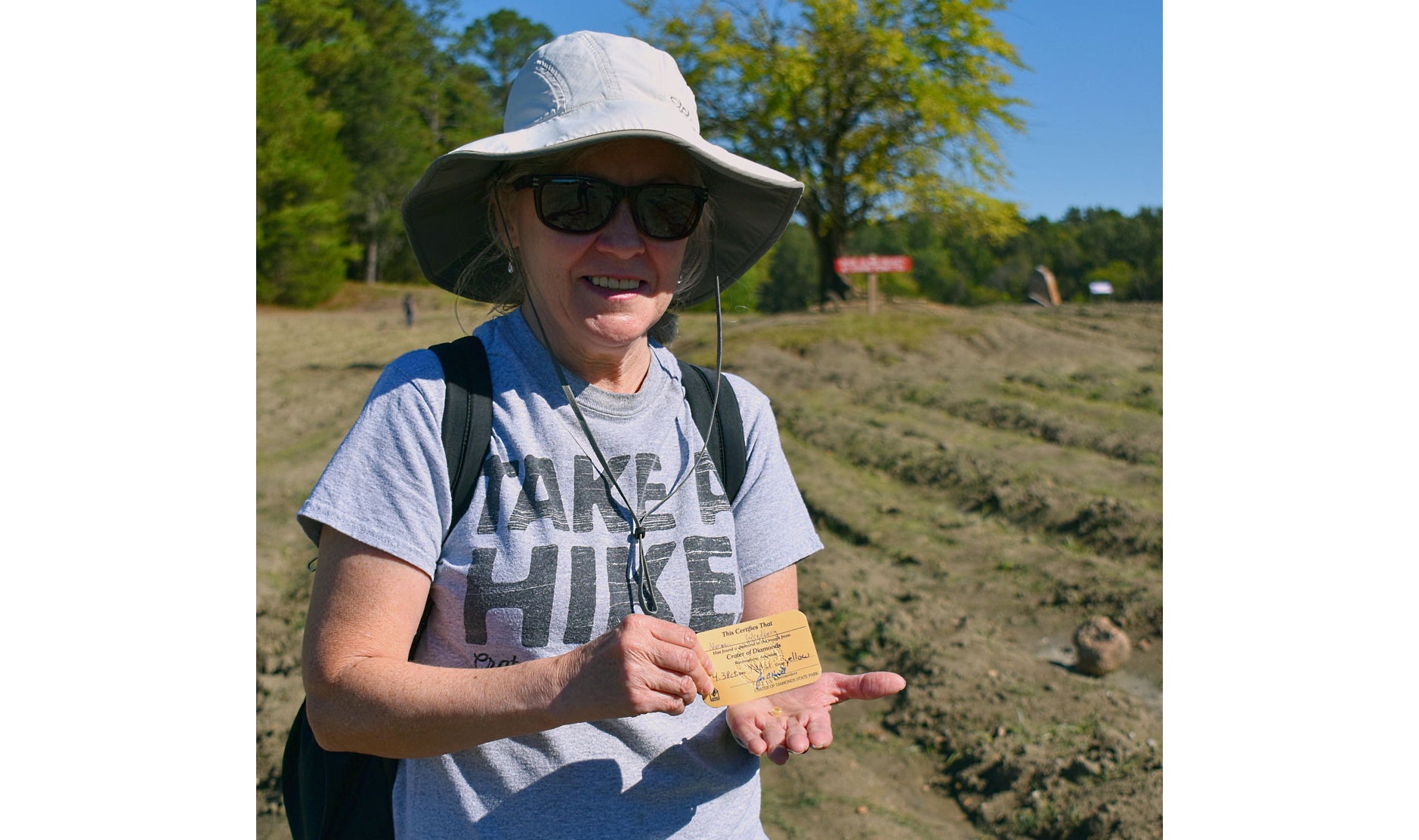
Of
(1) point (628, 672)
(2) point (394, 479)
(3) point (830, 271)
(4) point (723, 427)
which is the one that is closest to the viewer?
(1) point (628, 672)

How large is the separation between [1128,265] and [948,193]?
1216 inches

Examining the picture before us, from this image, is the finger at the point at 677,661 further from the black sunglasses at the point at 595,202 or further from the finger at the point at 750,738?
the black sunglasses at the point at 595,202

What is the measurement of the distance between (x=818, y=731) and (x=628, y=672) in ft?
1.52

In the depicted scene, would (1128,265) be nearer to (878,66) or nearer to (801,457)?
(878,66)

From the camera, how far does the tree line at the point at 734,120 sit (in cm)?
1786

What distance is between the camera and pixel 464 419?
1368mm

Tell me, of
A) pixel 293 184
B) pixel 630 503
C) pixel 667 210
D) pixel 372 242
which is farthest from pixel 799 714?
pixel 372 242

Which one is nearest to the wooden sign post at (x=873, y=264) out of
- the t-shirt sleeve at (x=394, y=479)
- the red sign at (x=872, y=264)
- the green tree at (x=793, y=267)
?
the red sign at (x=872, y=264)

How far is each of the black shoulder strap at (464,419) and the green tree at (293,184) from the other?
24177 mm

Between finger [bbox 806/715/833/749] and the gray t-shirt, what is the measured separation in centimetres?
10

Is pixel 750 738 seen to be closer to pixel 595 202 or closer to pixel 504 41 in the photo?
pixel 595 202

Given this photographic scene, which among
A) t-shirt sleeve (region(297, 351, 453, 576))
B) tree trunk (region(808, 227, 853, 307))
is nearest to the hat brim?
t-shirt sleeve (region(297, 351, 453, 576))

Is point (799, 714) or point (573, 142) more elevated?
point (573, 142)

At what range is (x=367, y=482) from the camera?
128 centimetres
